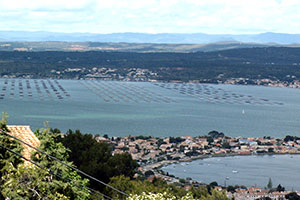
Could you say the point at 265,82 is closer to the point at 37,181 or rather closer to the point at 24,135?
the point at 24,135

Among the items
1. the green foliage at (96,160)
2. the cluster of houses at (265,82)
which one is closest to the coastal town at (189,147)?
the green foliage at (96,160)

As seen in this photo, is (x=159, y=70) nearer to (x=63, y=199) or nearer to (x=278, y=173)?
(x=278, y=173)

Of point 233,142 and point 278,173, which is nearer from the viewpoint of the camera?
point 278,173

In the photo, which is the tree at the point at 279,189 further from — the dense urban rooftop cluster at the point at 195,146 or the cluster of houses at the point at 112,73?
the cluster of houses at the point at 112,73

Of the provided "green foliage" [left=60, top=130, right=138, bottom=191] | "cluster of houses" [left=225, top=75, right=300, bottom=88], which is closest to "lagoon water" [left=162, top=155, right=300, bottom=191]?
"green foliage" [left=60, top=130, right=138, bottom=191]

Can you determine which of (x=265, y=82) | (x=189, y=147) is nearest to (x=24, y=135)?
(x=189, y=147)

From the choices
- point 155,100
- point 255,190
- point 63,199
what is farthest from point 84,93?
point 63,199
